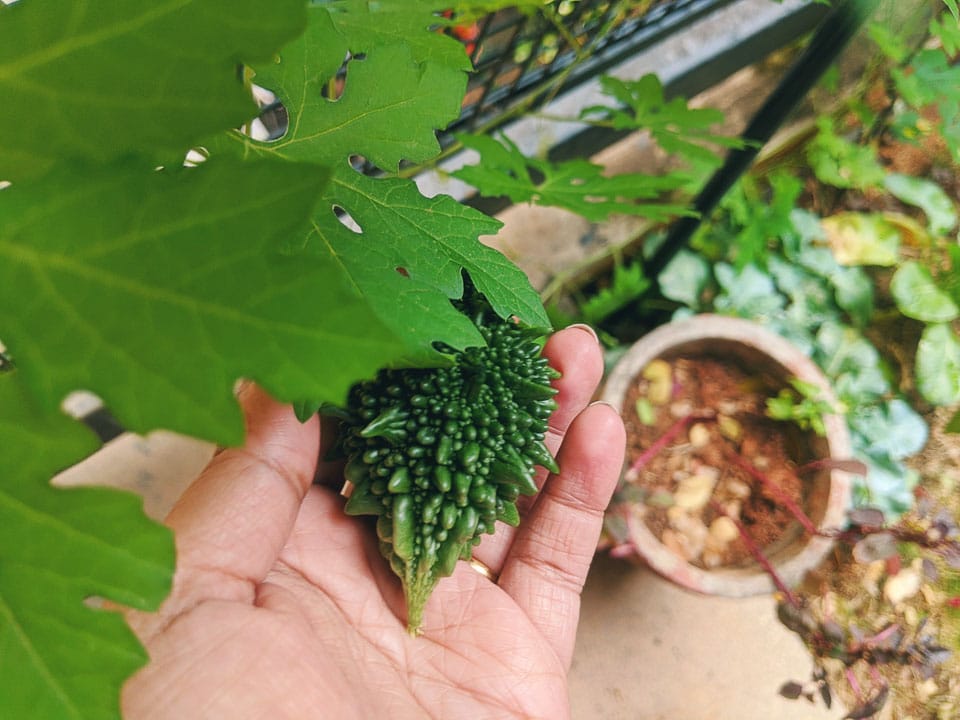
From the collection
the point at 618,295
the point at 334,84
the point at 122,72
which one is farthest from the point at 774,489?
the point at 122,72

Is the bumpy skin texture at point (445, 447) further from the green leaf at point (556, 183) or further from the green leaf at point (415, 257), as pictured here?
the green leaf at point (556, 183)

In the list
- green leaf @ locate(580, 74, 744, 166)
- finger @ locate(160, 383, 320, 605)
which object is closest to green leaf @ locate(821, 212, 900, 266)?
green leaf @ locate(580, 74, 744, 166)

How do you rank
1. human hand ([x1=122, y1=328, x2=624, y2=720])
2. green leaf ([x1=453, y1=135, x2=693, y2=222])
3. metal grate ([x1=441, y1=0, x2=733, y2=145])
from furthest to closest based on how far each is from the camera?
1. metal grate ([x1=441, y1=0, x2=733, y2=145])
2. green leaf ([x1=453, y1=135, x2=693, y2=222])
3. human hand ([x1=122, y1=328, x2=624, y2=720])

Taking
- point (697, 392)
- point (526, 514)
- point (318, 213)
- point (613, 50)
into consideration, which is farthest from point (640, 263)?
point (318, 213)

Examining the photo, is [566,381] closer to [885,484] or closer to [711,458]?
[711,458]

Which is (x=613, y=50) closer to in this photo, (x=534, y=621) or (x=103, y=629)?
(x=534, y=621)

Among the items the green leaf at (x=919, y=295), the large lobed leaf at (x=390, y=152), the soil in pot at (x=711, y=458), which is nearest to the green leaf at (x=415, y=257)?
the large lobed leaf at (x=390, y=152)

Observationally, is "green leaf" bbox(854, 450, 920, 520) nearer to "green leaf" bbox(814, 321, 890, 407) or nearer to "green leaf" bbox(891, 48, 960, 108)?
"green leaf" bbox(814, 321, 890, 407)
